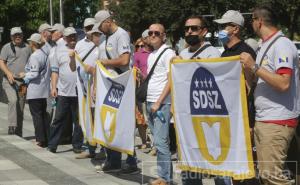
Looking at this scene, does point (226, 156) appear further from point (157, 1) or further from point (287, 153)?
point (157, 1)

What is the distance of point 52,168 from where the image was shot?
839 cm

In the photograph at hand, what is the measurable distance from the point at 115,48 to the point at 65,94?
2.09 metres

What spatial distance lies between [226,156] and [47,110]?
6.17 meters

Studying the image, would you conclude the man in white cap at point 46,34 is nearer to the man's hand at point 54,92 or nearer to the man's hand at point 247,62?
the man's hand at point 54,92

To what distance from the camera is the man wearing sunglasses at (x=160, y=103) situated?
22.4 ft

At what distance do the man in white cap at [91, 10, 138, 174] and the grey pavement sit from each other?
277 mm

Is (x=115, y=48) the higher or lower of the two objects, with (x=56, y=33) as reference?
lower

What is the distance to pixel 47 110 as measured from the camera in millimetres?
11266

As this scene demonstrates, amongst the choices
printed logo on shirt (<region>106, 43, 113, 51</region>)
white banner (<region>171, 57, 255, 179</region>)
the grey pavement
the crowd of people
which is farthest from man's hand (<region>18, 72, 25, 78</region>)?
white banner (<region>171, 57, 255, 179</region>)

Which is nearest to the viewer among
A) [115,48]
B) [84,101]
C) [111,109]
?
[111,109]

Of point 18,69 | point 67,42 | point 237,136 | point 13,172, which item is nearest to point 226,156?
point 237,136

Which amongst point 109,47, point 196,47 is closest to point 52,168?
point 109,47

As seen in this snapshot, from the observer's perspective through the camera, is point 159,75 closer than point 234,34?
No

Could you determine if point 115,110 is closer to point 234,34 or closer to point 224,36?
point 224,36
